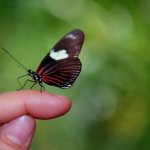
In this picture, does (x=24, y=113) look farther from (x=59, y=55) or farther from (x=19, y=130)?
(x=59, y=55)

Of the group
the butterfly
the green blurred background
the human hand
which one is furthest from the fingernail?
the green blurred background

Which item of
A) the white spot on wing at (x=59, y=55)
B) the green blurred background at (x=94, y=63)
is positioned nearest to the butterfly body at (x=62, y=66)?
Result: the white spot on wing at (x=59, y=55)

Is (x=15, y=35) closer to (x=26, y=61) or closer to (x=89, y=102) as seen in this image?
(x=26, y=61)

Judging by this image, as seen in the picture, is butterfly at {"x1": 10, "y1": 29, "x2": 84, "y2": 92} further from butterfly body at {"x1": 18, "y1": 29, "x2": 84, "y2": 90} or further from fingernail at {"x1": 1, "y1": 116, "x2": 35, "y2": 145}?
fingernail at {"x1": 1, "y1": 116, "x2": 35, "y2": 145}

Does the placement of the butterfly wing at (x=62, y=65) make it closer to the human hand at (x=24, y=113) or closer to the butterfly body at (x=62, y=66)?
the butterfly body at (x=62, y=66)

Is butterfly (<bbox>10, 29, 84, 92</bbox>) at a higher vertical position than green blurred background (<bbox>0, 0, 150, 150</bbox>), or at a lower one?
higher

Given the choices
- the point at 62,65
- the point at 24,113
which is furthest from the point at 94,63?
the point at 24,113

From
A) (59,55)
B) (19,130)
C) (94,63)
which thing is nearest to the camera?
(19,130)

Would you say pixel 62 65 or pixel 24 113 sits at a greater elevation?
pixel 62 65
